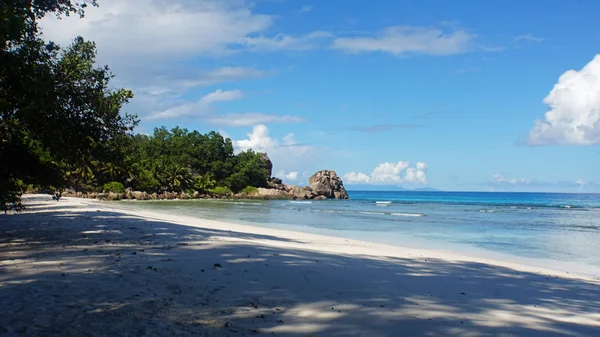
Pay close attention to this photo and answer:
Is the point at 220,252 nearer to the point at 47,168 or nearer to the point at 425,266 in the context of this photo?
A: the point at 425,266

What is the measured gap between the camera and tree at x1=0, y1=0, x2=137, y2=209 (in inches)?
383

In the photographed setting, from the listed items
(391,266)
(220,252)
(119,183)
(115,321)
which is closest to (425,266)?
(391,266)

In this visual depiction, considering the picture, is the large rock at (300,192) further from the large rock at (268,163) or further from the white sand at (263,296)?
the white sand at (263,296)

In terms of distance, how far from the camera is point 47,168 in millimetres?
13828

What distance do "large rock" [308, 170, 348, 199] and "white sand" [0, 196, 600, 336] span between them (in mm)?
92712

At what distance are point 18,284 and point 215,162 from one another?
87.1 meters

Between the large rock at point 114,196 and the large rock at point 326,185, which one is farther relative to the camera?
the large rock at point 326,185

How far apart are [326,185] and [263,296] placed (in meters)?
100

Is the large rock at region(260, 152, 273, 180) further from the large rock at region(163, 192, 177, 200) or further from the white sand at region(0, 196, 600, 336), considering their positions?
the white sand at region(0, 196, 600, 336)

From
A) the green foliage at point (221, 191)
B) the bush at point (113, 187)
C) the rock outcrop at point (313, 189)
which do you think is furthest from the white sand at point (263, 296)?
the rock outcrop at point (313, 189)

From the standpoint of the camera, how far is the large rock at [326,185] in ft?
344

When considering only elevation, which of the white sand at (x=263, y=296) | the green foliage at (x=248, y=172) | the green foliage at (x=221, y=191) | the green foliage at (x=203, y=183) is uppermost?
the green foliage at (x=248, y=172)

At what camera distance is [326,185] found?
106 m

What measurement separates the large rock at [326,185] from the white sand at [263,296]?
92712 millimetres
